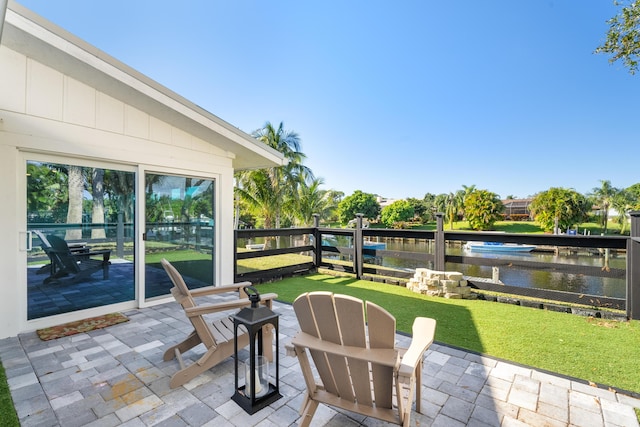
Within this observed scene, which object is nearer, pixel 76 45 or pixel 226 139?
pixel 76 45

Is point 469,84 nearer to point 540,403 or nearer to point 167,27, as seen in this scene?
point 167,27

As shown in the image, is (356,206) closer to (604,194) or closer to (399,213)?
(399,213)

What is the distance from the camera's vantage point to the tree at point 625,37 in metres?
3.46

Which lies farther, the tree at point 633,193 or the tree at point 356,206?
the tree at point 356,206

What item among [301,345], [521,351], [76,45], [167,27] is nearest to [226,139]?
[76,45]

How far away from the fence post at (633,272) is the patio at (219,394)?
250 cm

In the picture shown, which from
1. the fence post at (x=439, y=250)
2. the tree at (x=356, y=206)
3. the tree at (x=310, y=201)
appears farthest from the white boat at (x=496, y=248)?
the fence post at (x=439, y=250)

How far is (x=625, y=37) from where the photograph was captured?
3.55 metres

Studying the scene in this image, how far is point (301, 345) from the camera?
1566 mm

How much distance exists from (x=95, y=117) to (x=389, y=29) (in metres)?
9.01

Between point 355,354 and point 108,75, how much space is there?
3959 mm

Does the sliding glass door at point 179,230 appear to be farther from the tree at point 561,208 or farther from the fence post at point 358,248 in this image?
the tree at point 561,208

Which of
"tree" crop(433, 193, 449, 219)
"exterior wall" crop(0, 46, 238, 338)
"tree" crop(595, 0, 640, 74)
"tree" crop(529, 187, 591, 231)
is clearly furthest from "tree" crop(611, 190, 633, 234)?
"exterior wall" crop(0, 46, 238, 338)

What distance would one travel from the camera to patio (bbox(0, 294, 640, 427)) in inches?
71.3
